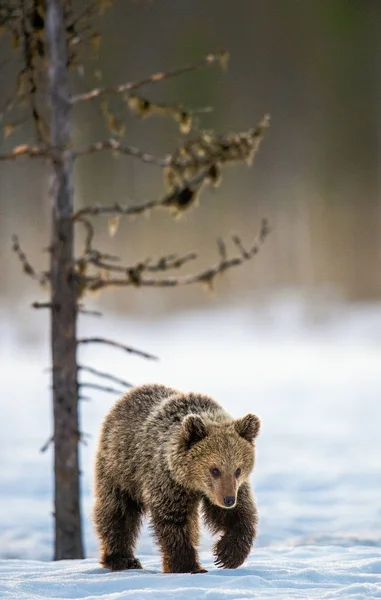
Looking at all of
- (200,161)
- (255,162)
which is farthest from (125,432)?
(255,162)

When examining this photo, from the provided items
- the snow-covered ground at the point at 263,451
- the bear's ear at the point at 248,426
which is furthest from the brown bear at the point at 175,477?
the snow-covered ground at the point at 263,451

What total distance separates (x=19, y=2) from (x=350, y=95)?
71.2 m

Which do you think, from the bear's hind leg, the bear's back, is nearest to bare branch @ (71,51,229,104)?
the bear's back

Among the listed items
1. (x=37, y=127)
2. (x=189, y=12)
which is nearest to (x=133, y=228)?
(x=189, y=12)

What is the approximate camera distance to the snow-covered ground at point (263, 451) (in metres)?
7.14

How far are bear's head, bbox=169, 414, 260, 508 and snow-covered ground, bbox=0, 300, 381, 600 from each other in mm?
586

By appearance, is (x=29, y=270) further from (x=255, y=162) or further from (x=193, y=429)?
(x=255, y=162)

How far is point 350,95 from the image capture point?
3103 inches

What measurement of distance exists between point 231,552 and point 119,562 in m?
0.98

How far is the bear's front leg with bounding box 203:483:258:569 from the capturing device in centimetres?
745

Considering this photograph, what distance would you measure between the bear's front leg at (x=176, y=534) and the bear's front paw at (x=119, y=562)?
647 mm

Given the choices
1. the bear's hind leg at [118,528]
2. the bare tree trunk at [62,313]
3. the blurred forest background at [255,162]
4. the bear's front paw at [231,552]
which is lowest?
the bear's front paw at [231,552]

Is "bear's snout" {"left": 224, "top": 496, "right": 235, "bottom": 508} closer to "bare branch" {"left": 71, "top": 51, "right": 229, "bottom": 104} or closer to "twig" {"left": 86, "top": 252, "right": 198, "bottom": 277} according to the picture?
"twig" {"left": 86, "top": 252, "right": 198, "bottom": 277}

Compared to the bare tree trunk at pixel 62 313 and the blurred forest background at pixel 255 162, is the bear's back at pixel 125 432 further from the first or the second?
the blurred forest background at pixel 255 162
